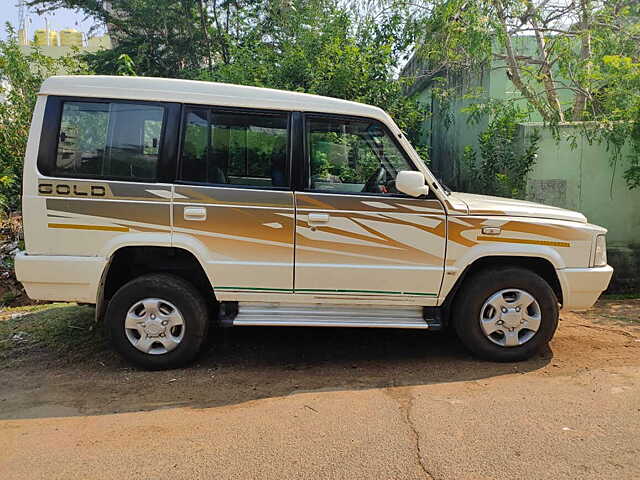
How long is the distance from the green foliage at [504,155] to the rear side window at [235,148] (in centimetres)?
393

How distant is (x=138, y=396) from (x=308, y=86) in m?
5.82

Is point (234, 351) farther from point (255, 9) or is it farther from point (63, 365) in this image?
point (255, 9)

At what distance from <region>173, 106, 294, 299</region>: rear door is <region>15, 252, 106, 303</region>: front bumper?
691 millimetres

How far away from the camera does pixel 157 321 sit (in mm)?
4066

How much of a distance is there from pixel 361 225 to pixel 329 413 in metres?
1.46

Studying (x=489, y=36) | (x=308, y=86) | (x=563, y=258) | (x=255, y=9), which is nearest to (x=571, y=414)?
(x=563, y=258)

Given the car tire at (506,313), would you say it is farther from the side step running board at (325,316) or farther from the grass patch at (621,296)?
the grass patch at (621,296)

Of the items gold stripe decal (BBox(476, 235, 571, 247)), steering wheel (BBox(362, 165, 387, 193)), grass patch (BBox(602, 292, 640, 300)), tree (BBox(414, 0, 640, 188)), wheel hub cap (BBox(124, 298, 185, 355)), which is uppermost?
tree (BBox(414, 0, 640, 188))

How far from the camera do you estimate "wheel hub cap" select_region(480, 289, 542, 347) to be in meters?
4.22

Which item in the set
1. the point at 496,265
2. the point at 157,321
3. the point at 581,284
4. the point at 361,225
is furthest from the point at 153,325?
the point at 581,284

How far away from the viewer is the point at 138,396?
12.2 ft

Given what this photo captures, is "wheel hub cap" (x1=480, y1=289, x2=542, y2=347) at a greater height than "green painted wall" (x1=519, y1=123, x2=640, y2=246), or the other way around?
"green painted wall" (x1=519, y1=123, x2=640, y2=246)

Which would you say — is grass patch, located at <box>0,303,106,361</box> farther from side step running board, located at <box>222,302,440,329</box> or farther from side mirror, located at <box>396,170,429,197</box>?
side mirror, located at <box>396,170,429,197</box>

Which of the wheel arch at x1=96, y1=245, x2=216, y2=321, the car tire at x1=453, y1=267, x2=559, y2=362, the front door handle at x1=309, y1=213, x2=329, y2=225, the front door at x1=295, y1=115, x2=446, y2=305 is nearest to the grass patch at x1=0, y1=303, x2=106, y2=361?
the wheel arch at x1=96, y1=245, x2=216, y2=321
